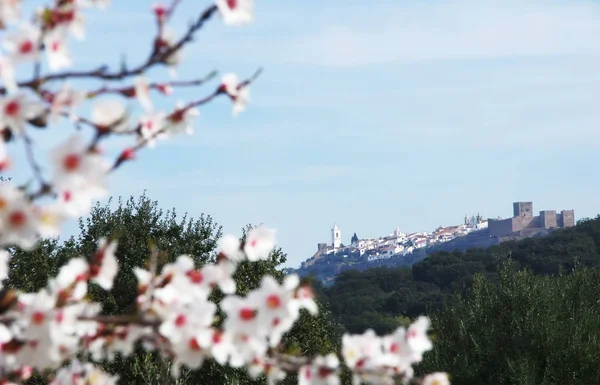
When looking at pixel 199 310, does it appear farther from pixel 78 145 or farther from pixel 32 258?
pixel 32 258

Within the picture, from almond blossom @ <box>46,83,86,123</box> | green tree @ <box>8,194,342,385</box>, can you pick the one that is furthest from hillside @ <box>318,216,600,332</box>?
almond blossom @ <box>46,83,86,123</box>

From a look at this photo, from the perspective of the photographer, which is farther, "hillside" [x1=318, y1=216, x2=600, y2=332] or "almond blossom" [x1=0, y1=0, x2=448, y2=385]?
"hillside" [x1=318, y1=216, x2=600, y2=332]

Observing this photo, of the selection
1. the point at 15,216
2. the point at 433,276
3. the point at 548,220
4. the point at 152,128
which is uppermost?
the point at 152,128

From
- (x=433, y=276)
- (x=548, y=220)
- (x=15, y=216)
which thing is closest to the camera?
(x=15, y=216)

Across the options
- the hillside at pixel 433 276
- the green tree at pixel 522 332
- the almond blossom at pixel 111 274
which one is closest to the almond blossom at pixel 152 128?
the almond blossom at pixel 111 274

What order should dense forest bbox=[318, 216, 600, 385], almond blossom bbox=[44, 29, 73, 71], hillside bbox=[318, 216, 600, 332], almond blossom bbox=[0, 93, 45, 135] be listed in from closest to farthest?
almond blossom bbox=[0, 93, 45, 135] → almond blossom bbox=[44, 29, 73, 71] → dense forest bbox=[318, 216, 600, 385] → hillside bbox=[318, 216, 600, 332]

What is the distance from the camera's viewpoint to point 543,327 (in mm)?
22172

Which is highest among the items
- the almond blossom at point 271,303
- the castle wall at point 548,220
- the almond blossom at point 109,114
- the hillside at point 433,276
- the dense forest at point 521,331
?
the almond blossom at point 109,114

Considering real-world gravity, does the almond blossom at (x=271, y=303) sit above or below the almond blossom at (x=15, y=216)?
below

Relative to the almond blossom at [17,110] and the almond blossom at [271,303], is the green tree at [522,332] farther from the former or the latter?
the almond blossom at [17,110]

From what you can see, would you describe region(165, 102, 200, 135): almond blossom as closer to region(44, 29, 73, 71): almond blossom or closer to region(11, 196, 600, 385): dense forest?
region(44, 29, 73, 71): almond blossom

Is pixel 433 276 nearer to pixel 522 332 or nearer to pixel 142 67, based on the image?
pixel 522 332

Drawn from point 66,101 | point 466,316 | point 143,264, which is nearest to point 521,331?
point 466,316

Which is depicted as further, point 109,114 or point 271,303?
point 271,303
